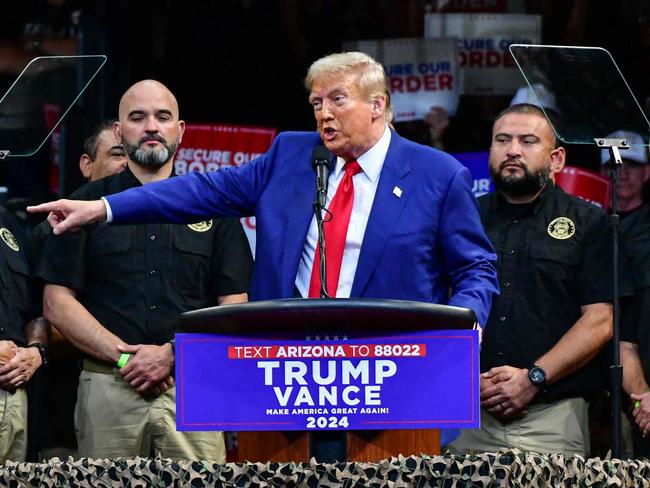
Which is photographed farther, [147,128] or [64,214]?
[147,128]

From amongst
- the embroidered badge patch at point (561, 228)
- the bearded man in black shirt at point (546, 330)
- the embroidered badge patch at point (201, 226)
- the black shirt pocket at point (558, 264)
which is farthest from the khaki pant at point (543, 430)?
the embroidered badge patch at point (201, 226)

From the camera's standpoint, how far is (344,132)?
12.6 feet

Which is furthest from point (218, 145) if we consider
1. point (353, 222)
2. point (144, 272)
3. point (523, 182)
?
point (353, 222)

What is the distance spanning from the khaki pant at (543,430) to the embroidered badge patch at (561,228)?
636 mm

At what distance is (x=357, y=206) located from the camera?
151 inches

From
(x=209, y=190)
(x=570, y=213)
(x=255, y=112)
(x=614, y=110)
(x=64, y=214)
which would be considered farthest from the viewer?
(x=255, y=112)

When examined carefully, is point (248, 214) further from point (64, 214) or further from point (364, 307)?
point (364, 307)

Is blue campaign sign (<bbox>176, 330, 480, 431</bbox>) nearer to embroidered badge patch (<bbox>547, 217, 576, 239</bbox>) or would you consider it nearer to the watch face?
the watch face

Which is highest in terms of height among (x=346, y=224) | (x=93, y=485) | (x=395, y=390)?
(x=346, y=224)

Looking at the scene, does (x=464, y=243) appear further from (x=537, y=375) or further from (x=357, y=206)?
(x=537, y=375)

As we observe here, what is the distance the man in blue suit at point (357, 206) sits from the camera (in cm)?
377

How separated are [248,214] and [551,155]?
183cm

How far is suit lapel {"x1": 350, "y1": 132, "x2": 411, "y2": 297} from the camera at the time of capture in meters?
3.77

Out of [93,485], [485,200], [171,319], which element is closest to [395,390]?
[93,485]
